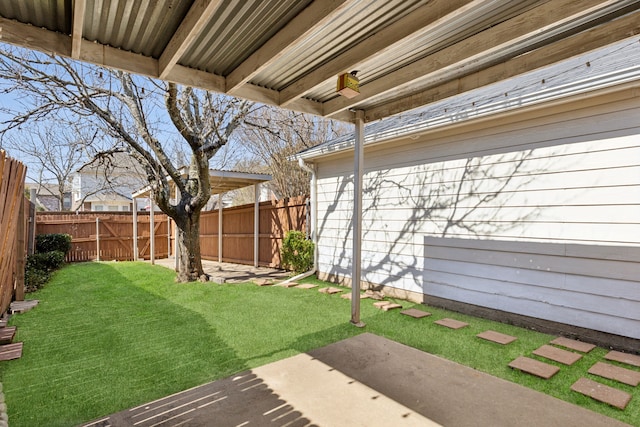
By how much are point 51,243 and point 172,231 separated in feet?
13.9

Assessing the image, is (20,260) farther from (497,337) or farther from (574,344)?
(574,344)

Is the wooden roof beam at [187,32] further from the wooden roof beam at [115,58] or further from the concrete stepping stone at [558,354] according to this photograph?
the concrete stepping stone at [558,354]

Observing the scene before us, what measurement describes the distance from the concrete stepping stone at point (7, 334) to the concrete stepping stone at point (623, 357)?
632cm

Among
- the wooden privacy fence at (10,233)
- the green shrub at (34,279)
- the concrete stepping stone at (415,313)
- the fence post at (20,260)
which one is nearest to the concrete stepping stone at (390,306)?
the concrete stepping stone at (415,313)

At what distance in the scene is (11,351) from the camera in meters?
3.38

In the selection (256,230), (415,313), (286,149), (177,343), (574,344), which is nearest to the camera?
(574,344)

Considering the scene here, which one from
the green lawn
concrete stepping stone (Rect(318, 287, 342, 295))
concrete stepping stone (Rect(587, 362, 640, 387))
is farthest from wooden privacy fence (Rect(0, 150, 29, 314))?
concrete stepping stone (Rect(587, 362, 640, 387))

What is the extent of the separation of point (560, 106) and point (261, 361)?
4.51 metres

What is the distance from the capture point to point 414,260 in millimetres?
5594

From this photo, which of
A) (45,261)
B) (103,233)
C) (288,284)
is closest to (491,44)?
(288,284)

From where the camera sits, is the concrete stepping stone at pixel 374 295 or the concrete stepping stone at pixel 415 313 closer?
the concrete stepping stone at pixel 415 313

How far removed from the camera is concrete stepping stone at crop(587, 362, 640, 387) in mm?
2801

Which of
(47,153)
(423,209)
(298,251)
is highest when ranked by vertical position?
(47,153)

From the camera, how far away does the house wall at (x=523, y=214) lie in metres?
3.54
